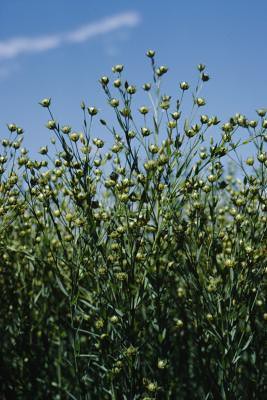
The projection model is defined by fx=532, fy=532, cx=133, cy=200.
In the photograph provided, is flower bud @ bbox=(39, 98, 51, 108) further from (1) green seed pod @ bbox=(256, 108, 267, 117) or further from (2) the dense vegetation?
(1) green seed pod @ bbox=(256, 108, 267, 117)

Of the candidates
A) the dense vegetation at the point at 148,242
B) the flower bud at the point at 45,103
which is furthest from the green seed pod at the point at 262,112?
the flower bud at the point at 45,103

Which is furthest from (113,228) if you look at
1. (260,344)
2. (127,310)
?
(260,344)

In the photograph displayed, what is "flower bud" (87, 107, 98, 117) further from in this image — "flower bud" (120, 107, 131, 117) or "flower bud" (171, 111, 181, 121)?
"flower bud" (171, 111, 181, 121)

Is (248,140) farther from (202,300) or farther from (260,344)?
(260,344)

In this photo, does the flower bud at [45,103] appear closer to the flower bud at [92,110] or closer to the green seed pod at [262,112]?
the flower bud at [92,110]

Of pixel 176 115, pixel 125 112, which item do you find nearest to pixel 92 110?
pixel 125 112

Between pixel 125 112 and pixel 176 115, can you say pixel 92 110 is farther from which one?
pixel 176 115

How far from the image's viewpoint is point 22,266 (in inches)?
168

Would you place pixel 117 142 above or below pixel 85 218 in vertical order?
above

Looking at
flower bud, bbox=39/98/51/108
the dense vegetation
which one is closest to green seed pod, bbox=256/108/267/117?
the dense vegetation

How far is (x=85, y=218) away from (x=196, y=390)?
257 centimetres

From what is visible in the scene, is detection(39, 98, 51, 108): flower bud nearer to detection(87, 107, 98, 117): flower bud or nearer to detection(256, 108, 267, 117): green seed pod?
detection(87, 107, 98, 117): flower bud

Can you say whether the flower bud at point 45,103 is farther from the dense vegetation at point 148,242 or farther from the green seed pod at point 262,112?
the green seed pod at point 262,112

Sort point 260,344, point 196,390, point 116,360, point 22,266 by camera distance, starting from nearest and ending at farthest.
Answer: point 116,360 → point 260,344 → point 22,266 → point 196,390
